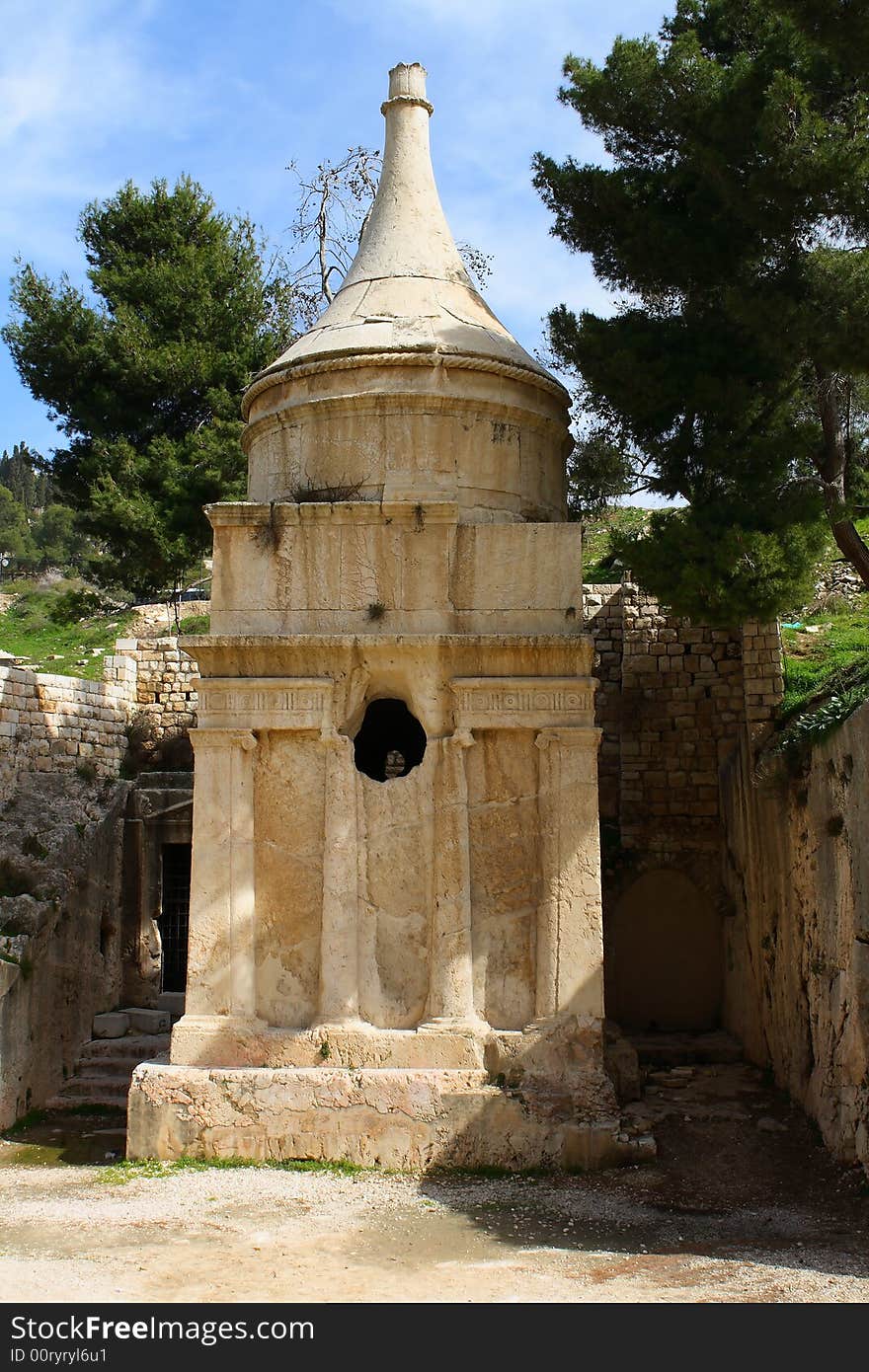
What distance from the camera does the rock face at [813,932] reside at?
8211mm

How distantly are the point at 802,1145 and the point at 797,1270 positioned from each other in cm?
→ 265

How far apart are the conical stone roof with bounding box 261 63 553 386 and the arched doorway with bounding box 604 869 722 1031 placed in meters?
6.15

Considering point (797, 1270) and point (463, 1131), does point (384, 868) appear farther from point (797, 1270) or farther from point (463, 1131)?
point (797, 1270)

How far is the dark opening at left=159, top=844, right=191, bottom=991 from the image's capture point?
15250 mm

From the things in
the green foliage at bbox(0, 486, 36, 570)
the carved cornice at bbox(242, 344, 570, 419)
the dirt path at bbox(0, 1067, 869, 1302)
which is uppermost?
the green foliage at bbox(0, 486, 36, 570)

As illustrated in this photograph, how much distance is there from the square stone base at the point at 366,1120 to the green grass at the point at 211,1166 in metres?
0.04

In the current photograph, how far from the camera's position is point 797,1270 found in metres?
6.55

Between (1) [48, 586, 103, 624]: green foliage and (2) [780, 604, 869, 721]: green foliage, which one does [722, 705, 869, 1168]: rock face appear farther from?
(1) [48, 586, 103, 624]: green foliage

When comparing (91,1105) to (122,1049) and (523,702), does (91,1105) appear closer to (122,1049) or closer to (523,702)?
(122,1049)

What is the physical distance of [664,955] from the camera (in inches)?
545

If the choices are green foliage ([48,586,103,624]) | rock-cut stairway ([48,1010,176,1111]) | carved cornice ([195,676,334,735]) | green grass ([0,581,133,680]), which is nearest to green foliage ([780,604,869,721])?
carved cornice ([195,676,334,735])

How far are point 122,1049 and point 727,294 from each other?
890cm

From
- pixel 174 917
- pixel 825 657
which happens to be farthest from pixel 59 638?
pixel 825 657


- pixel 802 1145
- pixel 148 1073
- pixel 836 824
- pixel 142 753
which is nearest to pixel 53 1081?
pixel 148 1073
